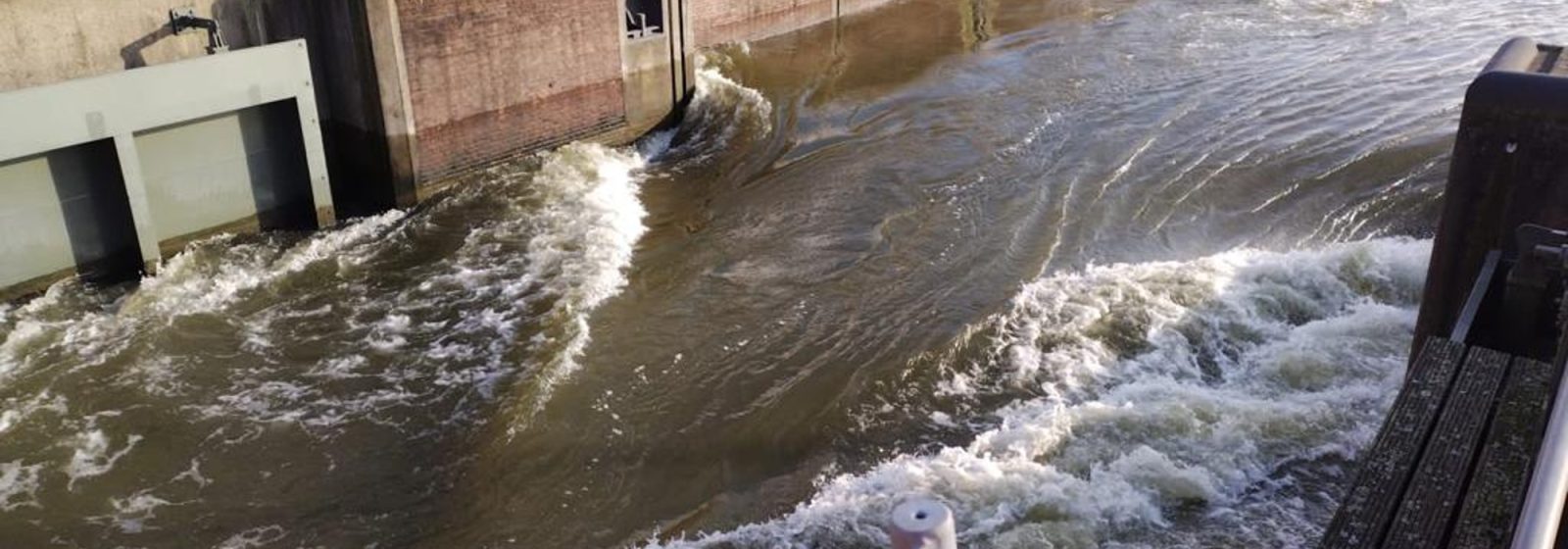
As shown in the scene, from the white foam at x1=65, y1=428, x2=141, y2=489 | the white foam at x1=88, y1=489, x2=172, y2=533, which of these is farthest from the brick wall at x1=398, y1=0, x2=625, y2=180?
the white foam at x1=88, y1=489, x2=172, y2=533

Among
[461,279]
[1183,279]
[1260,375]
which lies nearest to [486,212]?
[461,279]

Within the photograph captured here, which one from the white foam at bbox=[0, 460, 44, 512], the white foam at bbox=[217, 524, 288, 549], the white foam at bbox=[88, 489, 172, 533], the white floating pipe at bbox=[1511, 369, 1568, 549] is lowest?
the white foam at bbox=[217, 524, 288, 549]

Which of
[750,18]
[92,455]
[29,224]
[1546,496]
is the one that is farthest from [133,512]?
[750,18]

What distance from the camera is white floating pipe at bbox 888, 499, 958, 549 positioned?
290cm

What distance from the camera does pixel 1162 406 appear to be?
1093cm

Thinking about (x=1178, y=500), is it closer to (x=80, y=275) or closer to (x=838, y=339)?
(x=838, y=339)

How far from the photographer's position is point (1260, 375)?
1157 centimetres

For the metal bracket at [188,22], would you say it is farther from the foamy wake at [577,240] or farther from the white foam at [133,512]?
the white foam at [133,512]

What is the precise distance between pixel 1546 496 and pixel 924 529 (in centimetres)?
136

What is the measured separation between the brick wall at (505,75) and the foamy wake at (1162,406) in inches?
325

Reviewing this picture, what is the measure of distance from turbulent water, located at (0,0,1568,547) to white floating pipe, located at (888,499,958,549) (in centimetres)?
660

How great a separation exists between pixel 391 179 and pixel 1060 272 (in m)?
8.61

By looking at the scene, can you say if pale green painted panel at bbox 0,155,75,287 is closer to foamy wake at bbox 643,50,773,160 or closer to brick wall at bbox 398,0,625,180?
brick wall at bbox 398,0,625,180

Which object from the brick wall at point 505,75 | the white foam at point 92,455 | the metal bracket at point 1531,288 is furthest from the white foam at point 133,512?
the metal bracket at point 1531,288
